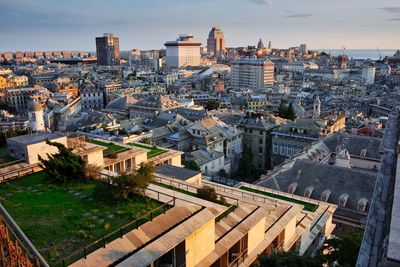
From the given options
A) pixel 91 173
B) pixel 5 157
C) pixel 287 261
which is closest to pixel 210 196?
pixel 287 261

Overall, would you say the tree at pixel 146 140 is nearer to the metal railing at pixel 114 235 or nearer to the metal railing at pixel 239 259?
the metal railing at pixel 114 235

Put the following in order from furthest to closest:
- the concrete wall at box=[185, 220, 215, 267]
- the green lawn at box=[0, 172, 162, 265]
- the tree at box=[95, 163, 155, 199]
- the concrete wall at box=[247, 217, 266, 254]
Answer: the tree at box=[95, 163, 155, 199], the concrete wall at box=[247, 217, 266, 254], the concrete wall at box=[185, 220, 215, 267], the green lawn at box=[0, 172, 162, 265]

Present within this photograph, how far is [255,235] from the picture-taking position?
14.5m

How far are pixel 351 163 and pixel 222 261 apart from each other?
24.8 m

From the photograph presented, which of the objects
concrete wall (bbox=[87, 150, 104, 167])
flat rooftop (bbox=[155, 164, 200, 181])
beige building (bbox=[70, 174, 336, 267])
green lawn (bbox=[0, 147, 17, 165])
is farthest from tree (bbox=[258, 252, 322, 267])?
green lawn (bbox=[0, 147, 17, 165])

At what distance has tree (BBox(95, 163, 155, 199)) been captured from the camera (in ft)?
47.0

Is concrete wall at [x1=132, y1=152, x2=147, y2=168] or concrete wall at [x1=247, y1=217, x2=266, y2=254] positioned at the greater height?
concrete wall at [x1=132, y1=152, x2=147, y2=168]

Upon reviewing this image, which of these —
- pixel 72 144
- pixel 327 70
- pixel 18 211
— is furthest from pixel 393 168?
pixel 327 70

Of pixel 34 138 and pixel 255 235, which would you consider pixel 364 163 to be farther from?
pixel 34 138

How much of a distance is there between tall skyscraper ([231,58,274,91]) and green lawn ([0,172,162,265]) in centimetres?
12330

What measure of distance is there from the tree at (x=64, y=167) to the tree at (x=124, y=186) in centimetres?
243

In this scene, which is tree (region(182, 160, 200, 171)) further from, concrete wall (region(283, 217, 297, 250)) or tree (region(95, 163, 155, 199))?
tree (region(95, 163, 155, 199))

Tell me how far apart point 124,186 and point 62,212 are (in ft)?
8.15

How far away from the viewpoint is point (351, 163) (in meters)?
34.4
